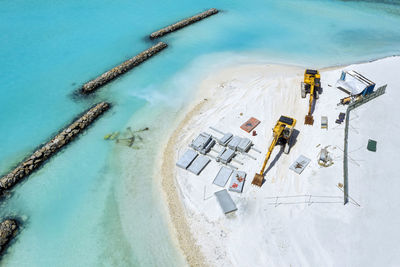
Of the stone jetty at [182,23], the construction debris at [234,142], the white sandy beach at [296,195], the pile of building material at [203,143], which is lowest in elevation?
the white sandy beach at [296,195]

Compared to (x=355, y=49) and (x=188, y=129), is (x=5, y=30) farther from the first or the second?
(x=355, y=49)

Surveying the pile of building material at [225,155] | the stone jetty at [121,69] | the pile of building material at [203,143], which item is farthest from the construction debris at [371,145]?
the stone jetty at [121,69]

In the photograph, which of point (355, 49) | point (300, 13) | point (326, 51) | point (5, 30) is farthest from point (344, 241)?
point (5, 30)

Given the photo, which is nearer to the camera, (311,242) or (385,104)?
(311,242)

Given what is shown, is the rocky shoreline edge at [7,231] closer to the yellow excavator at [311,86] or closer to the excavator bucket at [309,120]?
the excavator bucket at [309,120]

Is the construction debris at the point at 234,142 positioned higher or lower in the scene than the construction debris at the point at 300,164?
higher

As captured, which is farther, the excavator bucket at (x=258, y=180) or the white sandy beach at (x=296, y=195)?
the excavator bucket at (x=258, y=180)

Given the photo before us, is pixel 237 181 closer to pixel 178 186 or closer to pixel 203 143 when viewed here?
pixel 203 143
